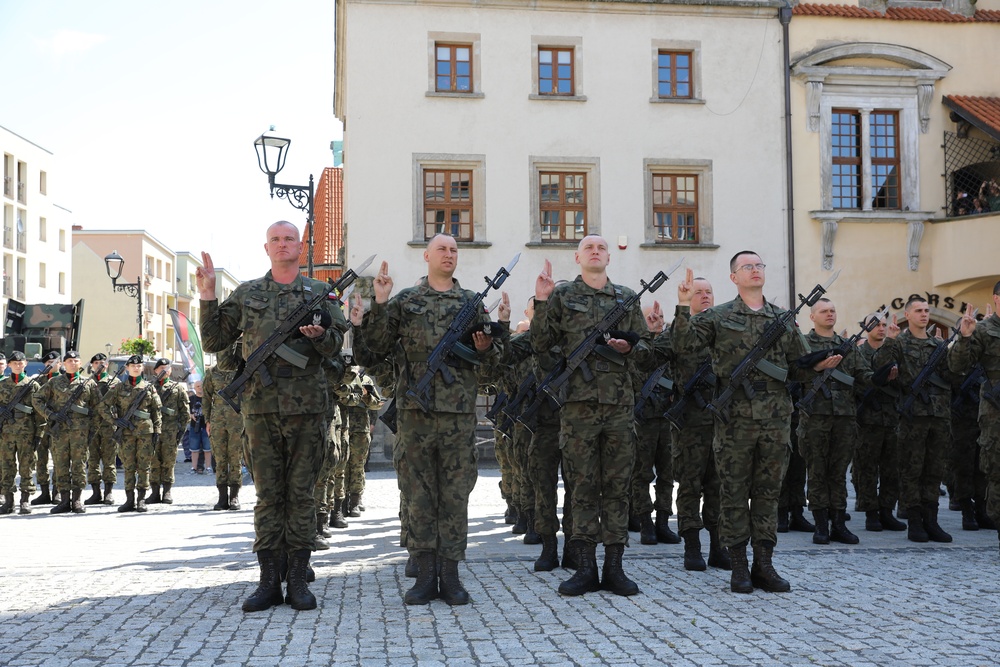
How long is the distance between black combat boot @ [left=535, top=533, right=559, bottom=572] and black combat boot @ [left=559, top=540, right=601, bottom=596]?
3.56ft

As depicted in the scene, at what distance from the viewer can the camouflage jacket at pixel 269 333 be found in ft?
22.4

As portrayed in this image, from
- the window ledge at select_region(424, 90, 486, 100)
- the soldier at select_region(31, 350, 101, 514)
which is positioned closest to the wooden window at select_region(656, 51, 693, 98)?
the window ledge at select_region(424, 90, 486, 100)

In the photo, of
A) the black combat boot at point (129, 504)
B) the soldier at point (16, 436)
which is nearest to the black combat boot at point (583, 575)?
the black combat boot at point (129, 504)

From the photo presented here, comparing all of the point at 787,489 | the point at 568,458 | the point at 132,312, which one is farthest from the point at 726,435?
the point at 132,312

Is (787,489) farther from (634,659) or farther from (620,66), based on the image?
(620,66)

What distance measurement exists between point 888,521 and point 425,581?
584cm

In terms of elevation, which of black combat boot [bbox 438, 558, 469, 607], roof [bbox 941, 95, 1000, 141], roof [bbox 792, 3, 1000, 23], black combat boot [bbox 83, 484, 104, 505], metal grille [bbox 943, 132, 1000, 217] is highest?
roof [bbox 792, 3, 1000, 23]

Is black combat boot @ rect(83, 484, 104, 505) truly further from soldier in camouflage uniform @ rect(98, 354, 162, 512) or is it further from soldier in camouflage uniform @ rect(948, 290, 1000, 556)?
soldier in camouflage uniform @ rect(948, 290, 1000, 556)

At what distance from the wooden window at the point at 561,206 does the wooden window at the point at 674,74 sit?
285 cm

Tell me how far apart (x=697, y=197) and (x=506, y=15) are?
5.89m

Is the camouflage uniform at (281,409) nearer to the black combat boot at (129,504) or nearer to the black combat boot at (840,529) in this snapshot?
the black combat boot at (840,529)

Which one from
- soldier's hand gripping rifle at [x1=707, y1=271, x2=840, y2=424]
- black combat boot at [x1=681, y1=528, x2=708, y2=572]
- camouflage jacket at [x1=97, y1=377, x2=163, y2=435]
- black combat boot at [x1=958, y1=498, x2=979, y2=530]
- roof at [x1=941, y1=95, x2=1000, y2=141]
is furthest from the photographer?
roof at [x1=941, y1=95, x2=1000, y2=141]

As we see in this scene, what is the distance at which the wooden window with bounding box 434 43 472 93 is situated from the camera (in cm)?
2338

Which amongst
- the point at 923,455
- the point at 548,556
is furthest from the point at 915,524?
the point at 548,556
